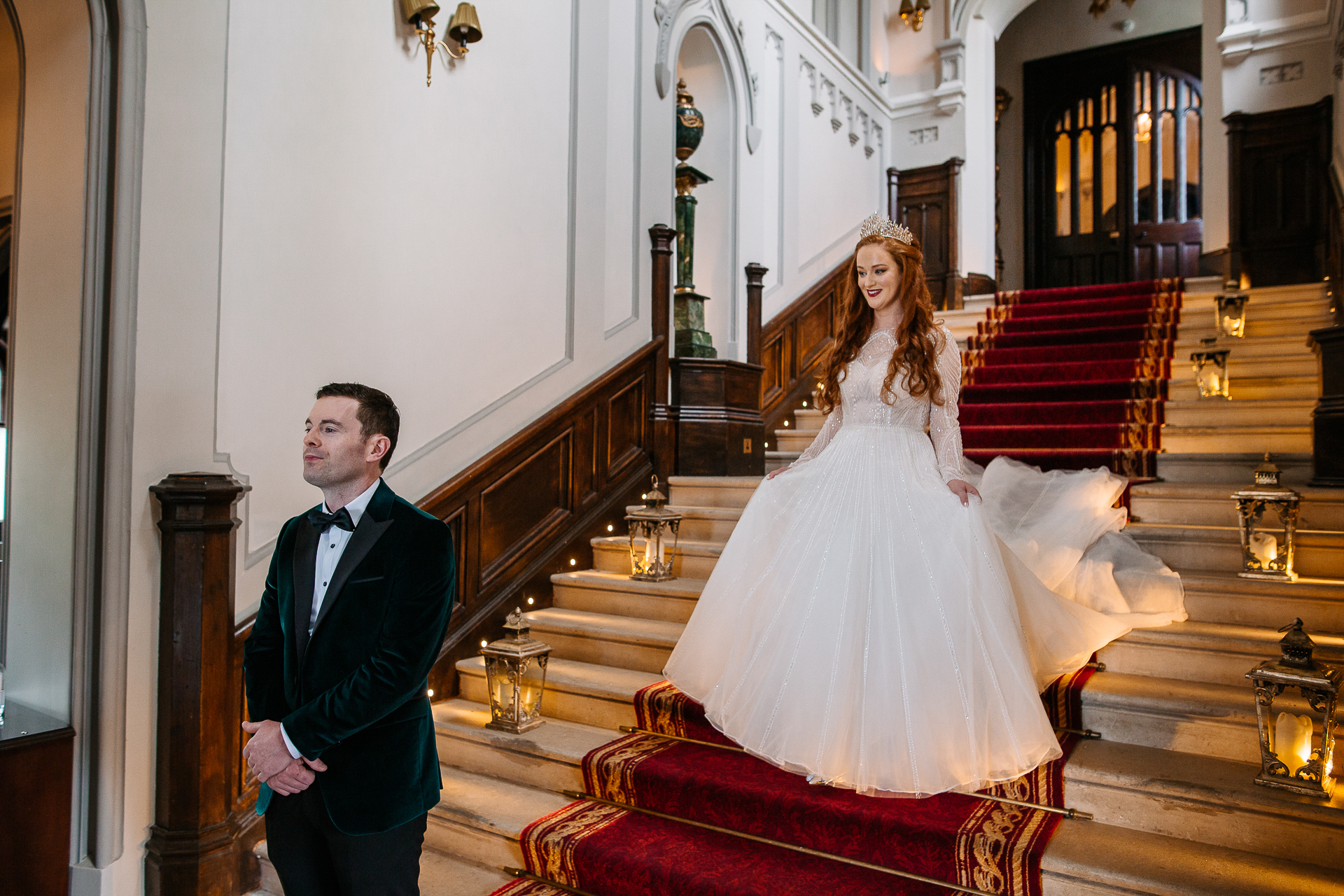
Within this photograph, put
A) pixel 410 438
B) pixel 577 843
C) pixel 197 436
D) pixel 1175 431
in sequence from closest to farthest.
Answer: pixel 577 843, pixel 197 436, pixel 410 438, pixel 1175 431

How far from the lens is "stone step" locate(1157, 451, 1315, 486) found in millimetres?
3816

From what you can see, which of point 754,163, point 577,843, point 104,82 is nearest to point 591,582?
point 577,843

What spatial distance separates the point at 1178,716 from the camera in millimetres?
2518

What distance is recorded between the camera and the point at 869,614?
2363 mm

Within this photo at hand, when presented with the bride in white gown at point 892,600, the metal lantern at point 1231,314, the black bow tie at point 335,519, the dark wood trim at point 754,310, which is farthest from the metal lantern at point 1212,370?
the black bow tie at point 335,519

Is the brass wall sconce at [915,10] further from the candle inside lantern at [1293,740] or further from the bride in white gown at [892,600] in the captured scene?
the candle inside lantern at [1293,740]

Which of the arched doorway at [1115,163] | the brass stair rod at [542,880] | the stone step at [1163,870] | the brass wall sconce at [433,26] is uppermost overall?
the arched doorway at [1115,163]

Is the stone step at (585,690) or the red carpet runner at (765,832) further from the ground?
the stone step at (585,690)

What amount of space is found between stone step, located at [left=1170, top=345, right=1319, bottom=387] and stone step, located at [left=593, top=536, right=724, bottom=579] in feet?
9.63

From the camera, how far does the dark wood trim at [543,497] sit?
Result: 3.70 m

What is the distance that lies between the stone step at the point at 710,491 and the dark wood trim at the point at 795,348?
1.48 m

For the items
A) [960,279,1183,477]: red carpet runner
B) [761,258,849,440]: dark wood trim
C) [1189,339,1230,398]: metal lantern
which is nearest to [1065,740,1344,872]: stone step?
[960,279,1183,477]: red carpet runner

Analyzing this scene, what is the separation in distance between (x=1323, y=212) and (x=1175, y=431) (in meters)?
4.36

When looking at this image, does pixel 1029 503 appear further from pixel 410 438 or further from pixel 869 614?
pixel 410 438
